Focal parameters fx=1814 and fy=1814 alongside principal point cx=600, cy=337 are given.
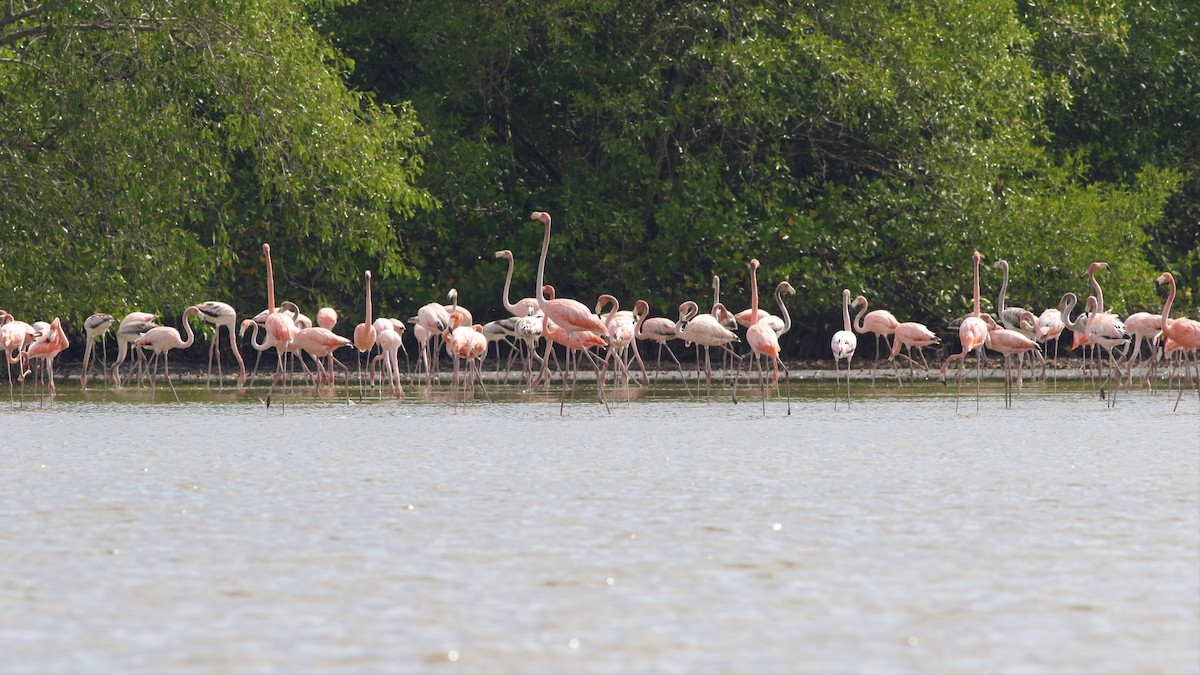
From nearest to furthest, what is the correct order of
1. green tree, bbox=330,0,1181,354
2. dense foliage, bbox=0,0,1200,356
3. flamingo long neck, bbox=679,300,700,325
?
dense foliage, bbox=0,0,1200,356, flamingo long neck, bbox=679,300,700,325, green tree, bbox=330,0,1181,354

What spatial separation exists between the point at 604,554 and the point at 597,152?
23180 millimetres

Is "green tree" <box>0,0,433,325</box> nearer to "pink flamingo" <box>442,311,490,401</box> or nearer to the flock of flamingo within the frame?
the flock of flamingo

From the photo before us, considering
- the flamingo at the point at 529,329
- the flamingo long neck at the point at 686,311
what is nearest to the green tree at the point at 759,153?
the flamingo long neck at the point at 686,311

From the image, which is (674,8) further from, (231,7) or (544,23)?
(231,7)

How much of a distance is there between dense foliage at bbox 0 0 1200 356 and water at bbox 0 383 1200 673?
10.3m

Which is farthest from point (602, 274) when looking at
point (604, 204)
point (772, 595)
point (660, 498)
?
point (772, 595)

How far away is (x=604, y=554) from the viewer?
6277 mm

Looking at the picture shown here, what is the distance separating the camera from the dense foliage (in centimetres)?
2147

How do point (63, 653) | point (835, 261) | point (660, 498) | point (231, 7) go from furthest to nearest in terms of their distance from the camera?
point (835, 261)
point (231, 7)
point (660, 498)
point (63, 653)

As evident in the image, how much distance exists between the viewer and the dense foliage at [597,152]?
845 inches

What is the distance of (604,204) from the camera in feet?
91.9

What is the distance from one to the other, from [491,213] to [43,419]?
1501 centimetres

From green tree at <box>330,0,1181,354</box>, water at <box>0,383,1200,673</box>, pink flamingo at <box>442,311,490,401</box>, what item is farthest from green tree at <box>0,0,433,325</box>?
water at <box>0,383,1200,673</box>

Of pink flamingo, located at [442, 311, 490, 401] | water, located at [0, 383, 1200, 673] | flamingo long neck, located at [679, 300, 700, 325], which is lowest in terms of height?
water, located at [0, 383, 1200, 673]
